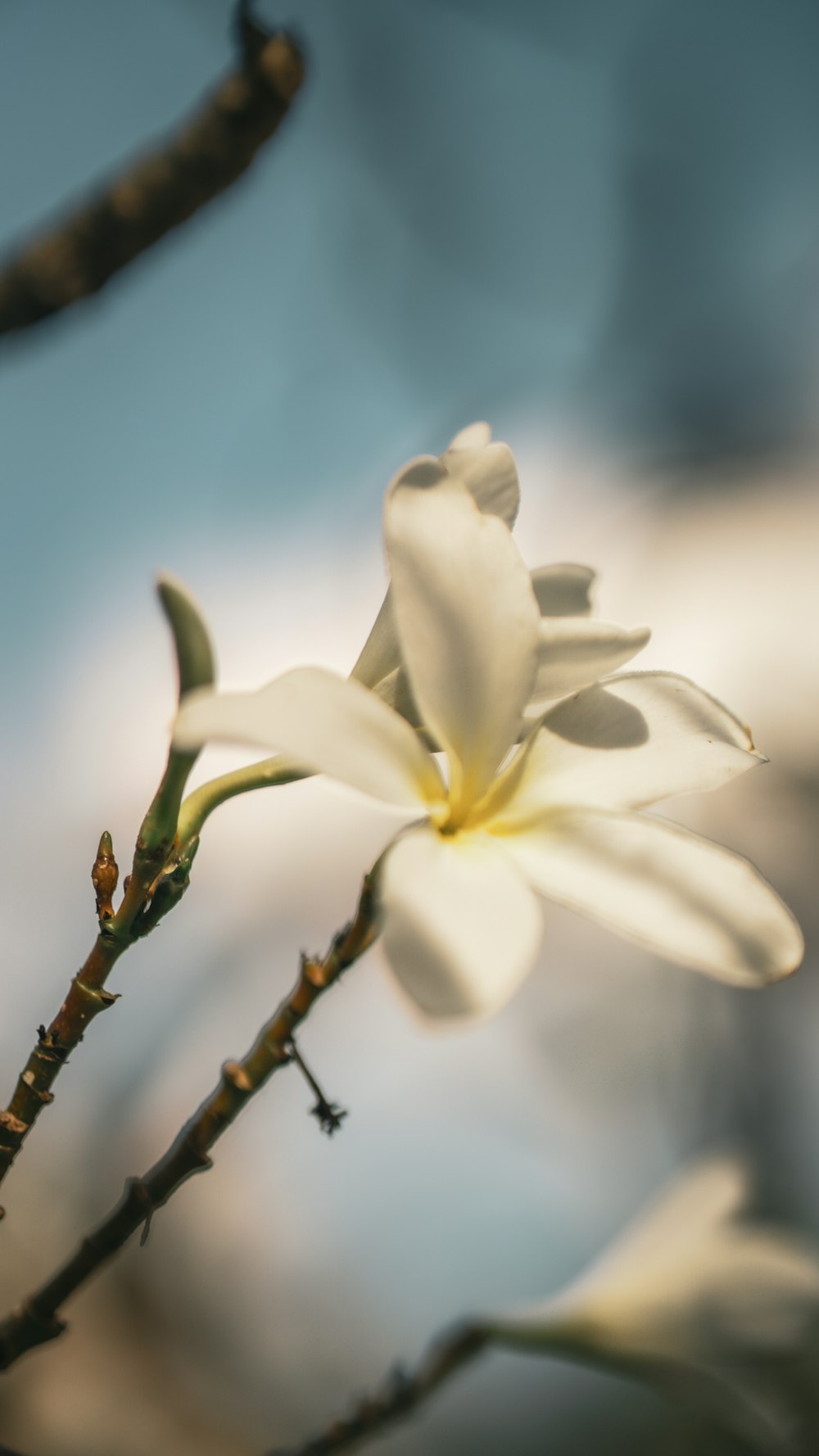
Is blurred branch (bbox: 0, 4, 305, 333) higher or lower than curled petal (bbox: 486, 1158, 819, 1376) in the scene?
higher

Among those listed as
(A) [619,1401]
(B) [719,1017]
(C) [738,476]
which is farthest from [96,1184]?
(C) [738,476]

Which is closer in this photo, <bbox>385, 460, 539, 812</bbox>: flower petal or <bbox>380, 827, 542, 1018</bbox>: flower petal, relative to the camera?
<bbox>380, 827, 542, 1018</bbox>: flower petal

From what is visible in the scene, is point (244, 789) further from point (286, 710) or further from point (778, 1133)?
point (778, 1133)

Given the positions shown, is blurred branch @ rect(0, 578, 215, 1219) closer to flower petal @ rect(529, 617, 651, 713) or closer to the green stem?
the green stem

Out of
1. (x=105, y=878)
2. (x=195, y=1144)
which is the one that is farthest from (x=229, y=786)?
(x=195, y=1144)

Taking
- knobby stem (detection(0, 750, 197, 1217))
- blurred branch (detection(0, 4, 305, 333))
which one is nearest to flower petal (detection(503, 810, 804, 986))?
knobby stem (detection(0, 750, 197, 1217))
